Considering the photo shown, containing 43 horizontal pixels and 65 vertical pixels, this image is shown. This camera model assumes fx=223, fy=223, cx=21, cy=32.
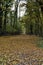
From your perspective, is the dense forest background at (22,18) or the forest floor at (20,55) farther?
the dense forest background at (22,18)

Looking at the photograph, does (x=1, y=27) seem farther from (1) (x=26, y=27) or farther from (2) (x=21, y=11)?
(2) (x=21, y=11)

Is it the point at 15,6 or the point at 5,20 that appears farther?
the point at 15,6

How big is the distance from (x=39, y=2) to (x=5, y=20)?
1055 cm

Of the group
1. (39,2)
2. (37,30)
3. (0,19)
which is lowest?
(37,30)

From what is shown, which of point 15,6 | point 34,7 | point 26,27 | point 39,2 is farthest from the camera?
point 26,27

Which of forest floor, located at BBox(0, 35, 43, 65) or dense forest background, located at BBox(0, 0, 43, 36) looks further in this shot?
dense forest background, located at BBox(0, 0, 43, 36)

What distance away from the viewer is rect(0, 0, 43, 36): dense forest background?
1091 inches

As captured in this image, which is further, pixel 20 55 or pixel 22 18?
pixel 22 18

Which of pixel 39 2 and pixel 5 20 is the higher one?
pixel 39 2

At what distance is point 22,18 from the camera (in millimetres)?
37125

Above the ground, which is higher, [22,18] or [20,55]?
[22,18]

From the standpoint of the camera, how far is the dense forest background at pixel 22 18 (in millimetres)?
27709

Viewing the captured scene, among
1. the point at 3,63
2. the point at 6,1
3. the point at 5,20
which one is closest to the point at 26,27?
the point at 5,20

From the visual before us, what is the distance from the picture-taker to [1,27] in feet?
109
